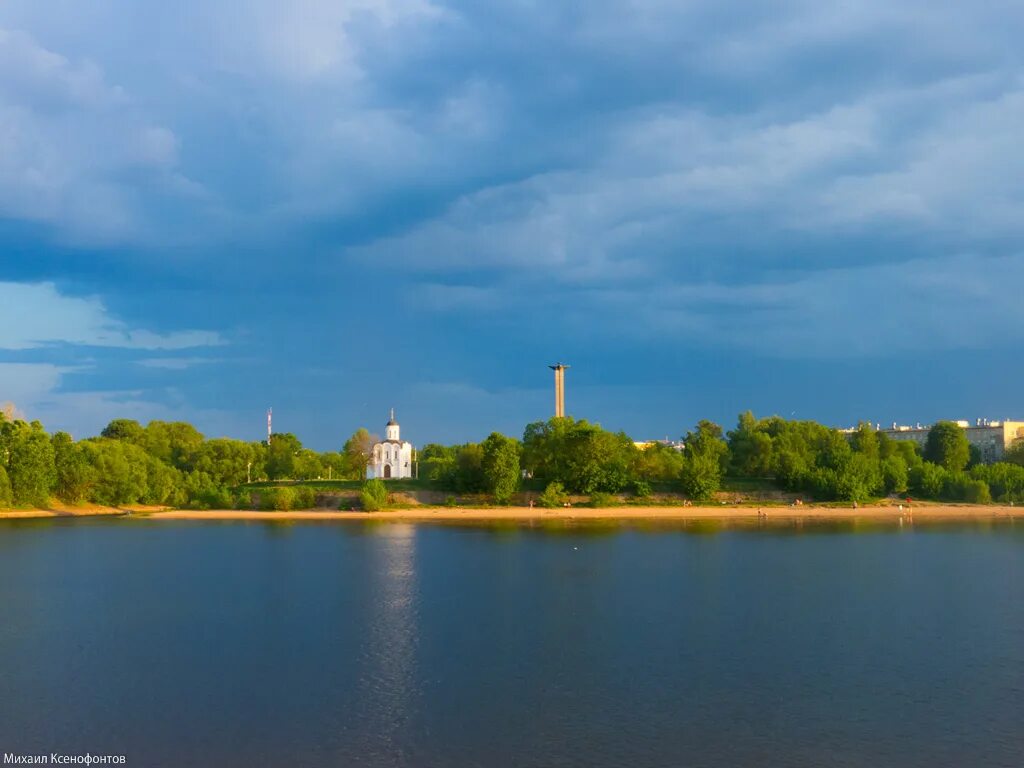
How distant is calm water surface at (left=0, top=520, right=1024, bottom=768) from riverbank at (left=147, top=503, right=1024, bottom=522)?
132 feet

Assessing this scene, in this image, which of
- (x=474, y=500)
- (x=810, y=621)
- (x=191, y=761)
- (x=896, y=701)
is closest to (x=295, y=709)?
(x=191, y=761)

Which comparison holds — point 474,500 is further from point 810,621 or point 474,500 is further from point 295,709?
point 295,709

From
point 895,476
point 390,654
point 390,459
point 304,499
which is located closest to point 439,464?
point 390,459

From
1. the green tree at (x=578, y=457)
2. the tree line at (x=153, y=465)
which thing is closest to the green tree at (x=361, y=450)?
the tree line at (x=153, y=465)

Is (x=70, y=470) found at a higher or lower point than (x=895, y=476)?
higher

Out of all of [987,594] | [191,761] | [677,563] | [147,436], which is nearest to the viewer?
[191,761]

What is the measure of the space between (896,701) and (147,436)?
5124 inches

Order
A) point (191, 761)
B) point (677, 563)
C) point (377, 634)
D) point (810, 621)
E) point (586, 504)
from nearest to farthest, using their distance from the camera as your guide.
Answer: point (191, 761) < point (377, 634) < point (810, 621) < point (677, 563) < point (586, 504)

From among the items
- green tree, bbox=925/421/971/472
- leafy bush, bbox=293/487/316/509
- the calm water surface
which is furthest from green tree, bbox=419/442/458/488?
green tree, bbox=925/421/971/472

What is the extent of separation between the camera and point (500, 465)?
95312mm

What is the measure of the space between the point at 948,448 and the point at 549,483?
59877 millimetres

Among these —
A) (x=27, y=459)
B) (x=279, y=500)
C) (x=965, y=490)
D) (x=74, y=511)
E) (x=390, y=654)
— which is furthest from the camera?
(x=965, y=490)

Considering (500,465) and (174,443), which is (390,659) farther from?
(174,443)

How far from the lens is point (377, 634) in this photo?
3139 centimetres
